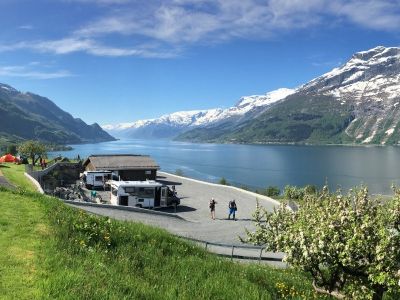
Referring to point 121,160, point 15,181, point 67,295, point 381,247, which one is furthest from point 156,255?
point 121,160

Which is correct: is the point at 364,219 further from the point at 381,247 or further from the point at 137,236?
the point at 137,236

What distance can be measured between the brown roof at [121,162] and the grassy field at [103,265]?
45352mm

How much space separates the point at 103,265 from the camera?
13.2m

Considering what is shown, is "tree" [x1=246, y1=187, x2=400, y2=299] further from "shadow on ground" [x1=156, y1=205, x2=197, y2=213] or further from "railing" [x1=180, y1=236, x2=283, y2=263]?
"shadow on ground" [x1=156, y1=205, x2=197, y2=213]

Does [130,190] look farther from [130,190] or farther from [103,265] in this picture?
[103,265]

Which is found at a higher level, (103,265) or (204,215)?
(103,265)

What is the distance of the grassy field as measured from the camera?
10.8 metres

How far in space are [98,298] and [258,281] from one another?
799cm

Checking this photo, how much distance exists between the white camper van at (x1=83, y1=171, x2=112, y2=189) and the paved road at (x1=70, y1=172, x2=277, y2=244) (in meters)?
10.7

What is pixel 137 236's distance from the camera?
18.4 metres

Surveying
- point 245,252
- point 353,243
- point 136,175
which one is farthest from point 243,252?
point 136,175

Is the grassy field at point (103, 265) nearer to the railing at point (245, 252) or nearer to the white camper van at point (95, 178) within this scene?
the railing at point (245, 252)

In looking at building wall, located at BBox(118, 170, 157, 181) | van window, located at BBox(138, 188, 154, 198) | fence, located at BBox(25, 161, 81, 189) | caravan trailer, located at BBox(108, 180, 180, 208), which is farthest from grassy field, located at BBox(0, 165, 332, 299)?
fence, located at BBox(25, 161, 81, 189)

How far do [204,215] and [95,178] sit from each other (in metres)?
20.3
